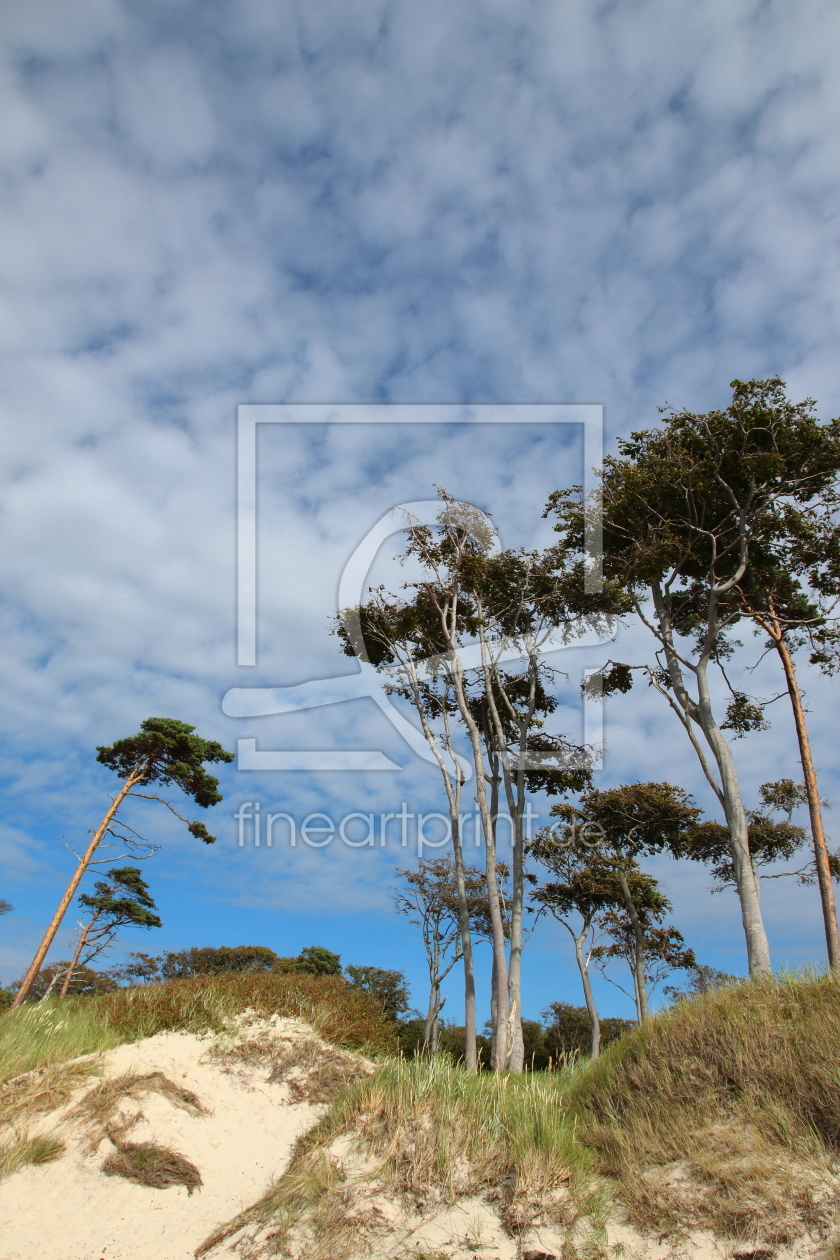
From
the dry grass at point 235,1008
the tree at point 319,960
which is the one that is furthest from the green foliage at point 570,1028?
the dry grass at point 235,1008

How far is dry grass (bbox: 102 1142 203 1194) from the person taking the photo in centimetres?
714

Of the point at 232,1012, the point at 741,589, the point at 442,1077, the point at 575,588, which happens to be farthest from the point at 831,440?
the point at 232,1012

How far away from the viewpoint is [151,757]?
22016 mm

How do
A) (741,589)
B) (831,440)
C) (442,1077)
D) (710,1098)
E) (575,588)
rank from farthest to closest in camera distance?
(575,588)
(741,589)
(831,440)
(442,1077)
(710,1098)

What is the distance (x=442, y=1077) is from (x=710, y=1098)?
3.01 m

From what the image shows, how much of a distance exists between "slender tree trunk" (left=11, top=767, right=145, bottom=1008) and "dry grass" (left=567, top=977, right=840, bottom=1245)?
16.5 meters

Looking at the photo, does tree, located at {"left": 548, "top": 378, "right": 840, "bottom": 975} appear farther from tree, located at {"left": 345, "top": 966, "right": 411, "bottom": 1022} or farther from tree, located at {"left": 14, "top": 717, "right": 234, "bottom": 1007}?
tree, located at {"left": 345, "top": 966, "right": 411, "bottom": 1022}

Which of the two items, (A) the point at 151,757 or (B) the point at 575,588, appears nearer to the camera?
(B) the point at 575,588

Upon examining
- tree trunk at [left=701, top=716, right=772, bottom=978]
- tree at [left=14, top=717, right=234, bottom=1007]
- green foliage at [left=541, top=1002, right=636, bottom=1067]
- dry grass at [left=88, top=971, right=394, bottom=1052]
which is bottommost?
green foliage at [left=541, top=1002, right=636, bottom=1067]

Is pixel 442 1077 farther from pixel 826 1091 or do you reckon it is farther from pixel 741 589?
pixel 741 589

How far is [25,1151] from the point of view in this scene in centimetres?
Answer: 733

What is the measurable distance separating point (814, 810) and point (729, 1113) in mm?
11092

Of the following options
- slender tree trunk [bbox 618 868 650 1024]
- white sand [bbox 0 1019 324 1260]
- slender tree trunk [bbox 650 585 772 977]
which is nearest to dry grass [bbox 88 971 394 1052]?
white sand [bbox 0 1019 324 1260]

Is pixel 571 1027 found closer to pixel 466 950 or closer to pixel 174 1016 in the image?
pixel 466 950
